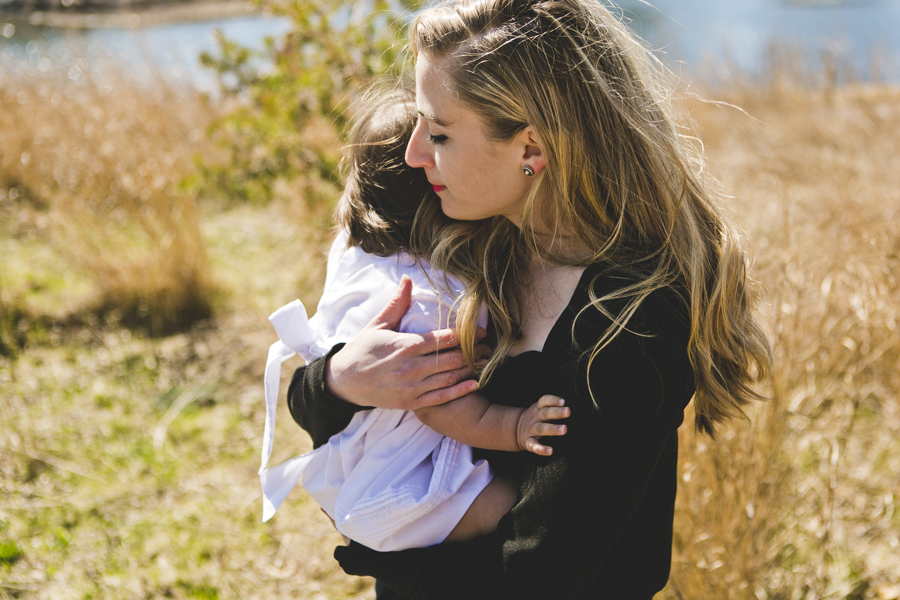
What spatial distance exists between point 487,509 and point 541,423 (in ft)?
0.79

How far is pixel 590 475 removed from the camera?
107 centimetres

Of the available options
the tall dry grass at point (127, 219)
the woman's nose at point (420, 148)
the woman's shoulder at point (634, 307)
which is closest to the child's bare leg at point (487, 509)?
the woman's shoulder at point (634, 307)

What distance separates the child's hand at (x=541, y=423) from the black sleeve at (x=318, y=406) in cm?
37

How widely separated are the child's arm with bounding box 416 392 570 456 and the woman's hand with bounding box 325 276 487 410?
0.03 m

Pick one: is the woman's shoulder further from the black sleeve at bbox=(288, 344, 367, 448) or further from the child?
the black sleeve at bbox=(288, 344, 367, 448)

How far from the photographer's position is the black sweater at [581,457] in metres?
1.07

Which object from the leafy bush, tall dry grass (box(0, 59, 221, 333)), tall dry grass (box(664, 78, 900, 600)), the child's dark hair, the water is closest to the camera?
the child's dark hair

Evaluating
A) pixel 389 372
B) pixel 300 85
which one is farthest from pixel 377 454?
pixel 300 85

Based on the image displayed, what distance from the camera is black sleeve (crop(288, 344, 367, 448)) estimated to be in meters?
1.36

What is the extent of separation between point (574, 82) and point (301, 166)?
10.3 feet

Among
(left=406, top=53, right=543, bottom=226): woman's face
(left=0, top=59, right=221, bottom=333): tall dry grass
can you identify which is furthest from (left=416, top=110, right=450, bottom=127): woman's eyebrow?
(left=0, top=59, right=221, bottom=333): tall dry grass

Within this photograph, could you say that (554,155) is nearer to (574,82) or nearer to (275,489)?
(574,82)

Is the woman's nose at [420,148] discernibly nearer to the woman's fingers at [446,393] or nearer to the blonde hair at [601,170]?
the blonde hair at [601,170]

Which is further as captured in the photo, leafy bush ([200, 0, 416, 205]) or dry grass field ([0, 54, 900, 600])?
leafy bush ([200, 0, 416, 205])
